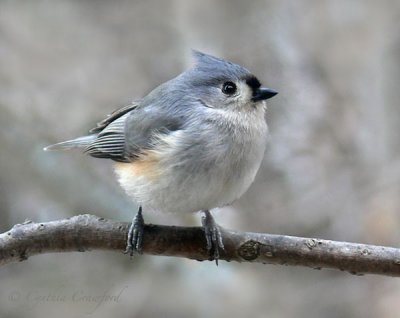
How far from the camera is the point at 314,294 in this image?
11.6 feet

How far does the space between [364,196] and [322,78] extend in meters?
0.80

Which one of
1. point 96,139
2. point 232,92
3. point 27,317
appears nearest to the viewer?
point 232,92

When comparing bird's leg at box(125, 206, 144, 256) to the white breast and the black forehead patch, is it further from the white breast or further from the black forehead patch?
the black forehead patch

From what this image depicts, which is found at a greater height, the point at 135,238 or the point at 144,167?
the point at 144,167

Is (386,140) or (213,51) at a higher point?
(213,51)

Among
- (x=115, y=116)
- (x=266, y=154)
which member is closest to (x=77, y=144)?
(x=115, y=116)

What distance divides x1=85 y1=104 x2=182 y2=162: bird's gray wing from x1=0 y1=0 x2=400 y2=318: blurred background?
841 mm

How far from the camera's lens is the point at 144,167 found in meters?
1.93

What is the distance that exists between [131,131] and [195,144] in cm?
31

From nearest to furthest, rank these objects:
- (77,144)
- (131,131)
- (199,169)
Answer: (199,169), (131,131), (77,144)

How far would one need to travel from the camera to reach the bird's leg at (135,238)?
1850 mm

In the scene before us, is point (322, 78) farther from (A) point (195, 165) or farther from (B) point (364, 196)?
(A) point (195, 165)

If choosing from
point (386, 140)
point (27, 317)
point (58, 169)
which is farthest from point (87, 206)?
point (386, 140)

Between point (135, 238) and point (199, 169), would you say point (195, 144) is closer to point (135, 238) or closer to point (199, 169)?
point (199, 169)
